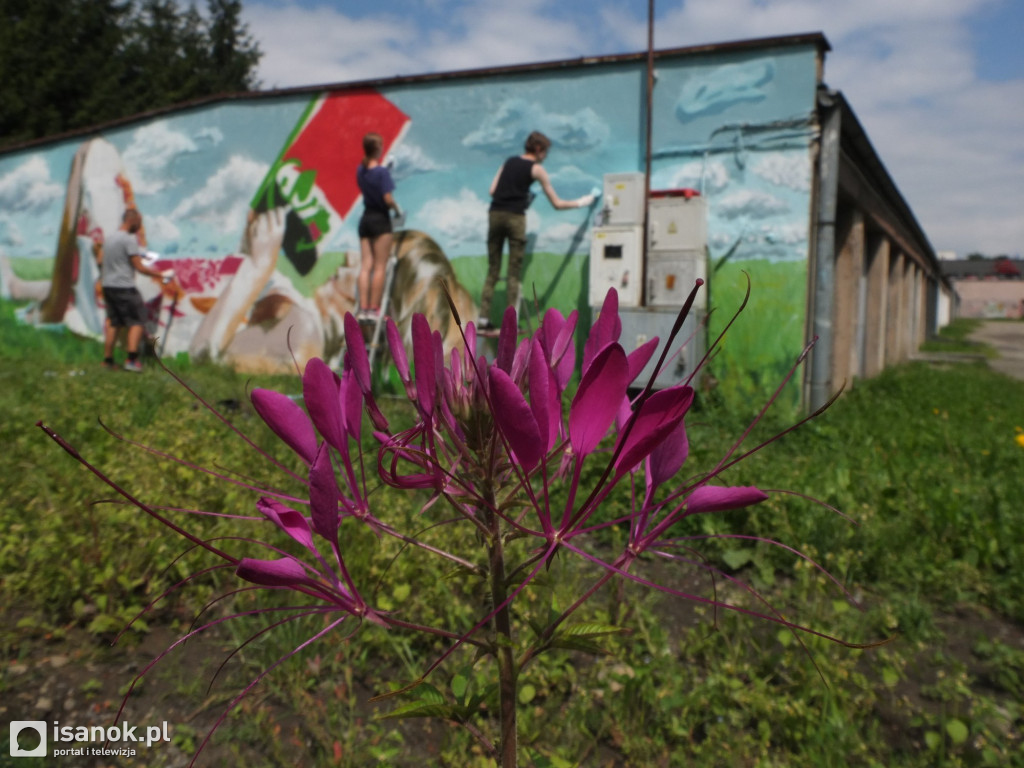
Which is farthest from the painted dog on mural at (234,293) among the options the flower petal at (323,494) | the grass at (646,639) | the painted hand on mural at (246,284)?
the flower petal at (323,494)

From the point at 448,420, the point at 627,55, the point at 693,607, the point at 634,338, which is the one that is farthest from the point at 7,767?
the point at 627,55

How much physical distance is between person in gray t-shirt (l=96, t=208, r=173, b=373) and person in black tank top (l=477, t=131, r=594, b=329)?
12.4 feet

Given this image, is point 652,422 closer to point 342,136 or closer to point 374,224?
point 374,224

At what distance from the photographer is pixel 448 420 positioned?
0.77m

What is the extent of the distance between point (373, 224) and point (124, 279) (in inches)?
118

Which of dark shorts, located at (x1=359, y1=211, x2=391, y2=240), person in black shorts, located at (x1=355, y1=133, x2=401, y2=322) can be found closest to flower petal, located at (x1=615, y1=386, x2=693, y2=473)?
person in black shorts, located at (x1=355, y1=133, x2=401, y2=322)

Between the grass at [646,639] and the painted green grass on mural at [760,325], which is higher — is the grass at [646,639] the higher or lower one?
the lower one

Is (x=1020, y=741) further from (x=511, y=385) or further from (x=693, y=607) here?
(x=511, y=385)

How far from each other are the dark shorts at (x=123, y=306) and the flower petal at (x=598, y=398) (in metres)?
8.21

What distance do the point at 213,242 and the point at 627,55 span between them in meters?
5.12

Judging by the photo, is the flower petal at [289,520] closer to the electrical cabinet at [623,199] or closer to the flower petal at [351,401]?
the flower petal at [351,401]

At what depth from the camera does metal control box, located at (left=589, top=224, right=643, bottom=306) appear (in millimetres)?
5758

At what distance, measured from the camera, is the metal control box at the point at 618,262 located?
5.76 meters

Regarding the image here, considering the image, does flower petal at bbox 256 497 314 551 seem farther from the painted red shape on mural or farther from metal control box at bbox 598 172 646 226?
the painted red shape on mural
